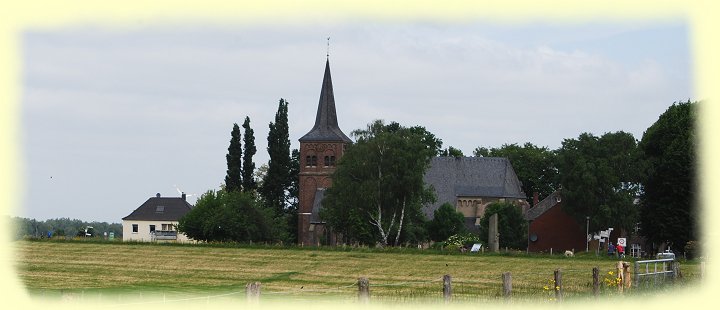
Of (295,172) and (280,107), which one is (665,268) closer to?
(280,107)

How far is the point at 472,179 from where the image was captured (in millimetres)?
126312

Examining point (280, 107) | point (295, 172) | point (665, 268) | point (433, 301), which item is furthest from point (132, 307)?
point (295, 172)

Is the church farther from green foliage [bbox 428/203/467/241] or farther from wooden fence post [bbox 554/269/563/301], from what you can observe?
wooden fence post [bbox 554/269/563/301]

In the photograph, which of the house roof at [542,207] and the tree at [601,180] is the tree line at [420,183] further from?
the house roof at [542,207]

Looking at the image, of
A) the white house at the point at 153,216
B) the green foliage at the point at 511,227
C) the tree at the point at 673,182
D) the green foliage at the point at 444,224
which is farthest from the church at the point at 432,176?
the tree at the point at 673,182

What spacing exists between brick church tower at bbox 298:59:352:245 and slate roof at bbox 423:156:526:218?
33.1ft

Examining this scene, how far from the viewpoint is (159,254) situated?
64.5 meters

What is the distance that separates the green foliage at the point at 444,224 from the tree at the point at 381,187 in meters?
12.0

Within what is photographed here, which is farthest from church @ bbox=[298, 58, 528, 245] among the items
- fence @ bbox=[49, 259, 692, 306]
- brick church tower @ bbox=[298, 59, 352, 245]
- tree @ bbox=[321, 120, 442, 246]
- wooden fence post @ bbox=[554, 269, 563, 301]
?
wooden fence post @ bbox=[554, 269, 563, 301]

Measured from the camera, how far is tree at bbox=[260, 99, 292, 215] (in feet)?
373

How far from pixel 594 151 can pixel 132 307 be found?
2953 inches

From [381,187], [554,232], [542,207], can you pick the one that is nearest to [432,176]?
[542,207]

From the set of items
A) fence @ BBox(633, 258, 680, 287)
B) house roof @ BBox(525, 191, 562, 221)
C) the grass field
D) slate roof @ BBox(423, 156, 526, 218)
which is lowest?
the grass field

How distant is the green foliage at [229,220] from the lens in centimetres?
9075
